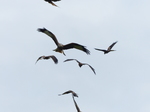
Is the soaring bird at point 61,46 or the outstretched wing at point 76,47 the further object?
the soaring bird at point 61,46

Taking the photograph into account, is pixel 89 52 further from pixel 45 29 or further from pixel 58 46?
pixel 45 29

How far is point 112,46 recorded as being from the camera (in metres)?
46.4

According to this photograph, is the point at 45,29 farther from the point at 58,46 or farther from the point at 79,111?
the point at 79,111

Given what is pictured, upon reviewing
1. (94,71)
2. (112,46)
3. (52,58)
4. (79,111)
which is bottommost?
(79,111)

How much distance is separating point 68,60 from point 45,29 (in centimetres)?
288

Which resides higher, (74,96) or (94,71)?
(94,71)

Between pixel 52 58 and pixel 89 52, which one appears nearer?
pixel 89 52

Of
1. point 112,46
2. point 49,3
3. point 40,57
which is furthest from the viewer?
point 112,46

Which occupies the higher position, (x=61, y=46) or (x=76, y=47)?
(x=61, y=46)

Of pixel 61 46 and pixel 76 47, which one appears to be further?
pixel 61 46

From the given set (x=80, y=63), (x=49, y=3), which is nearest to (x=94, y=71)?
(x=80, y=63)

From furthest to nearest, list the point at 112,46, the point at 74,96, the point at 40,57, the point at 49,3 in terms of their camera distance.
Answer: the point at 112,46
the point at 40,57
the point at 49,3
the point at 74,96

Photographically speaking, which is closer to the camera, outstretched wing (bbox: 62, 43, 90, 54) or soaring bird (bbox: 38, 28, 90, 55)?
outstretched wing (bbox: 62, 43, 90, 54)

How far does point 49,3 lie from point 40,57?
4680 millimetres
